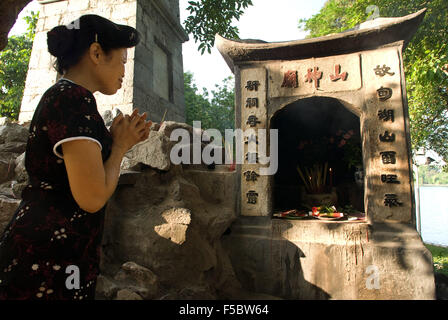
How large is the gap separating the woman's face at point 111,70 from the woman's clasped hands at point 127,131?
0.15 metres

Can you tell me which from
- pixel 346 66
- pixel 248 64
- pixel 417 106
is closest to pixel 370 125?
pixel 346 66

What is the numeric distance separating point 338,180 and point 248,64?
321 cm

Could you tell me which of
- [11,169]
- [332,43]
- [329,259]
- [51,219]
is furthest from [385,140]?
[11,169]

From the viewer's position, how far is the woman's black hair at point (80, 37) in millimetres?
1178

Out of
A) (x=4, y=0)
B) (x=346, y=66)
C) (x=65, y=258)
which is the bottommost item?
(x=65, y=258)

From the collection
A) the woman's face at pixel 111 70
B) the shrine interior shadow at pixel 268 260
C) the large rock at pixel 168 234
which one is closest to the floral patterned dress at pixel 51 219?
the woman's face at pixel 111 70

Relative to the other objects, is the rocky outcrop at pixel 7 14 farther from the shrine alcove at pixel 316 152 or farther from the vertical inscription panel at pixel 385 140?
the shrine alcove at pixel 316 152

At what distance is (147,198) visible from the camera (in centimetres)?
338

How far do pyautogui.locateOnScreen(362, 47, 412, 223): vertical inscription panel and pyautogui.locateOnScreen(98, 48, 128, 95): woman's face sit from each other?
349 centimetres

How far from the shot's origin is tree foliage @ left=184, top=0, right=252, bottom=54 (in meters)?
6.02

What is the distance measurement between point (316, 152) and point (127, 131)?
17.0 ft

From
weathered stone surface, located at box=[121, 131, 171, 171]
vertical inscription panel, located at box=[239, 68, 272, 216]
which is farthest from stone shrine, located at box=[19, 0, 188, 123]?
vertical inscription panel, located at box=[239, 68, 272, 216]

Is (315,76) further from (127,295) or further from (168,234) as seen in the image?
(127,295)
